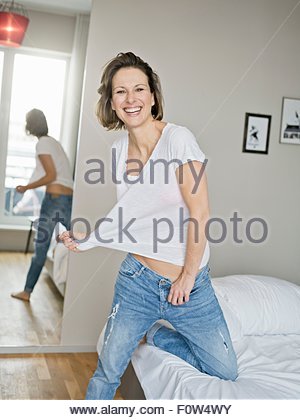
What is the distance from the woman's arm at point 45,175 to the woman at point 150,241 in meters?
0.96

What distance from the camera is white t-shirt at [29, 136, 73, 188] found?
8.97 ft

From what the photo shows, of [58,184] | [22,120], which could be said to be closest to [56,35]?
[22,120]

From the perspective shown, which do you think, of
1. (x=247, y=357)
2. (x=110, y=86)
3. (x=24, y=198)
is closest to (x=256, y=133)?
(x=24, y=198)

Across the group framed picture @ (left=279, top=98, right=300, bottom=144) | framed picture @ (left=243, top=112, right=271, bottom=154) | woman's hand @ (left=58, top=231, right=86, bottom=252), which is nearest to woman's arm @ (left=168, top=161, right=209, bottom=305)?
woman's hand @ (left=58, top=231, right=86, bottom=252)

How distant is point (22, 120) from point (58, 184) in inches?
13.0

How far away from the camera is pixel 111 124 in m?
1.85

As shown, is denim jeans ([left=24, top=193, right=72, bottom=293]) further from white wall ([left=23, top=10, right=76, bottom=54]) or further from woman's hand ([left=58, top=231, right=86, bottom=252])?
woman's hand ([left=58, top=231, right=86, bottom=252])

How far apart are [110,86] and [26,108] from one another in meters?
1.01

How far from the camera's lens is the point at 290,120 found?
3127mm

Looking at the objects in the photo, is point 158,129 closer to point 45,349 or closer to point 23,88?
point 23,88

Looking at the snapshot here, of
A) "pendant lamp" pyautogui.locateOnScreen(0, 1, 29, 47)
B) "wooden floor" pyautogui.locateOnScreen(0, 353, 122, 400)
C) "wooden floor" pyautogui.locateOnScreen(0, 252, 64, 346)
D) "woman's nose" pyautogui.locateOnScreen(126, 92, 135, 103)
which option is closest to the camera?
"woman's nose" pyautogui.locateOnScreen(126, 92, 135, 103)

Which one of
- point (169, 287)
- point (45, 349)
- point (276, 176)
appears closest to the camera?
point (169, 287)

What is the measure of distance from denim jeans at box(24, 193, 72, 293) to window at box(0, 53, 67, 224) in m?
0.08

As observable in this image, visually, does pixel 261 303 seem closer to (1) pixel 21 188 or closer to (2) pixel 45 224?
(2) pixel 45 224
